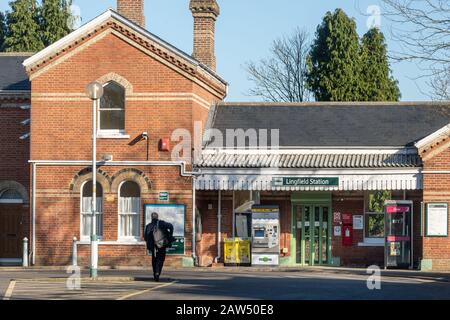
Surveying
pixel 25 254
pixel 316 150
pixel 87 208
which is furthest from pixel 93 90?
pixel 316 150

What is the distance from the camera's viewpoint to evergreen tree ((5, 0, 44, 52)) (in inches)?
2638

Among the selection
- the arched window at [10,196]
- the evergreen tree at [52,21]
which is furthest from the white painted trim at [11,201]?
the evergreen tree at [52,21]

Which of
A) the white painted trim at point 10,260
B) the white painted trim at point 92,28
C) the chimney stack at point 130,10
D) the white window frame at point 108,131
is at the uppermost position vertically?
the chimney stack at point 130,10

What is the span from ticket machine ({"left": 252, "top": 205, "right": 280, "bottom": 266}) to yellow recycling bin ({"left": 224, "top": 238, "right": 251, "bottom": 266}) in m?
0.49

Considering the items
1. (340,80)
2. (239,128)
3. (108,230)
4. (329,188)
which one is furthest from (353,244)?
(340,80)

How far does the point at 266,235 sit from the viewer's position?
130 feet

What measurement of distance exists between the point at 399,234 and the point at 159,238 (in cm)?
1230

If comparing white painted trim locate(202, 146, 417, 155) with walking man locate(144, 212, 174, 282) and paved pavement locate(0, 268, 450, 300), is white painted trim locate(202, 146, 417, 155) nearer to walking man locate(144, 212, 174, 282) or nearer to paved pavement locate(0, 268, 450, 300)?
paved pavement locate(0, 268, 450, 300)

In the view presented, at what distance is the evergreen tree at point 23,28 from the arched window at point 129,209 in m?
29.6

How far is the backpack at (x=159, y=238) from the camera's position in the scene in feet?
98.5

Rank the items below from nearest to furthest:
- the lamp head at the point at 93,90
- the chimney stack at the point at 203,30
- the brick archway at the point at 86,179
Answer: the lamp head at the point at 93,90 → the brick archway at the point at 86,179 → the chimney stack at the point at 203,30

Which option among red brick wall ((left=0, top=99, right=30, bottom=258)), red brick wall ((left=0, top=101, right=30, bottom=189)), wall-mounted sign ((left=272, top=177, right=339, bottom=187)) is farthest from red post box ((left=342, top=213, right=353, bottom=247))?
red brick wall ((left=0, top=101, right=30, bottom=189))

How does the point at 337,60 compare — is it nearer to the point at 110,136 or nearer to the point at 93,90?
the point at 110,136

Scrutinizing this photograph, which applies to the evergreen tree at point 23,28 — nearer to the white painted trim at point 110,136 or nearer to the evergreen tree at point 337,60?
the evergreen tree at point 337,60
